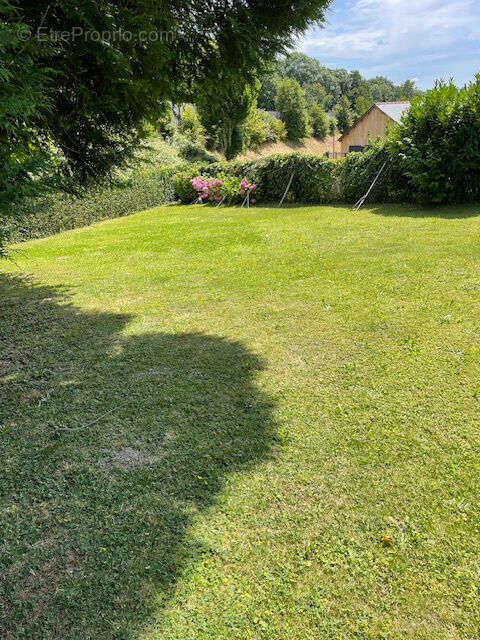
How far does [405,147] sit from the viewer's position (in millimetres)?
11852

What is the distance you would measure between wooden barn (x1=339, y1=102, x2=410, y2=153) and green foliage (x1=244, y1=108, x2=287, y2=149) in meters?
9.09

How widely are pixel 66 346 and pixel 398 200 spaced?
11919mm

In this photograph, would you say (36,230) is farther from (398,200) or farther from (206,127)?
(206,127)

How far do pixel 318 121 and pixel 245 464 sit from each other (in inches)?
2525

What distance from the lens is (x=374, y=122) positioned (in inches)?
1330

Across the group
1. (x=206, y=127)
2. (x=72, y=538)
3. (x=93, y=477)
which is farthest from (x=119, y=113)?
(x=206, y=127)

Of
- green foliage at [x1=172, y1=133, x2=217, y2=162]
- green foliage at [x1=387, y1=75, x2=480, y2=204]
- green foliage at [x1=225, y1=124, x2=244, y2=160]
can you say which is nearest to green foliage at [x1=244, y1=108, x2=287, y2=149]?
green foliage at [x1=225, y1=124, x2=244, y2=160]

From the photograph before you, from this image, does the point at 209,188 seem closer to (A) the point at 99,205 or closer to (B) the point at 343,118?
(A) the point at 99,205

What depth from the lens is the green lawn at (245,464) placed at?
71.7 inches

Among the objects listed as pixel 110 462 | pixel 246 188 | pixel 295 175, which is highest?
pixel 295 175

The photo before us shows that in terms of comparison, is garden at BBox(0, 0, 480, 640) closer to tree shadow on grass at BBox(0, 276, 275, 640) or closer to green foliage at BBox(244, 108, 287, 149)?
tree shadow on grass at BBox(0, 276, 275, 640)

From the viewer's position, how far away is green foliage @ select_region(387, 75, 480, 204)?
35.8 feet

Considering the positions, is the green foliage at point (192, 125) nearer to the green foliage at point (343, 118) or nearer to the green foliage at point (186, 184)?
the green foliage at point (186, 184)

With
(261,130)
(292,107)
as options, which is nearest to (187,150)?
(261,130)
